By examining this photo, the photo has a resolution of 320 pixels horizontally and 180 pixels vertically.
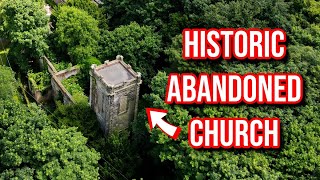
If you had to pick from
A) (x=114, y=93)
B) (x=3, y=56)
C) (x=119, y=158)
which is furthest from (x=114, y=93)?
(x=3, y=56)

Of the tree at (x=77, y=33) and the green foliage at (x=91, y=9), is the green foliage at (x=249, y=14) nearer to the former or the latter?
the tree at (x=77, y=33)

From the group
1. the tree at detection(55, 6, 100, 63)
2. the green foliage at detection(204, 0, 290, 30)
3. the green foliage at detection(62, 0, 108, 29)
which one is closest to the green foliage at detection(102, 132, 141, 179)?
the tree at detection(55, 6, 100, 63)

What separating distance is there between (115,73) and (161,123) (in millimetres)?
6350

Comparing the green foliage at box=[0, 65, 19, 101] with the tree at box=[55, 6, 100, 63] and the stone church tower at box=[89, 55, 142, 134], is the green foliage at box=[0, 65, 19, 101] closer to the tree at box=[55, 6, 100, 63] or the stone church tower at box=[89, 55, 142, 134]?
the tree at box=[55, 6, 100, 63]

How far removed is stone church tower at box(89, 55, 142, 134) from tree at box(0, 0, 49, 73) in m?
9.59

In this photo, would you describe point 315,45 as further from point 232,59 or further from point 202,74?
point 202,74

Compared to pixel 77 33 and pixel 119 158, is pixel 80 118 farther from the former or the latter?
pixel 77 33

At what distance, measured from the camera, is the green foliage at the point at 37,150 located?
1330 inches

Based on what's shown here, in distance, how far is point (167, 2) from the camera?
49.2 metres

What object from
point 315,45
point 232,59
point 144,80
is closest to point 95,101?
point 144,80

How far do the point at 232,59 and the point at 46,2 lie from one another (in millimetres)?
29429

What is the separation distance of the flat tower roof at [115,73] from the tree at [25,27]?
10395 mm

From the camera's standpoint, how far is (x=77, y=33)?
4688 centimetres

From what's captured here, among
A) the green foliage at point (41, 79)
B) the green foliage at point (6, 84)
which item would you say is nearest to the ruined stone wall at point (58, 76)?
the green foliage at point (41, 79)
